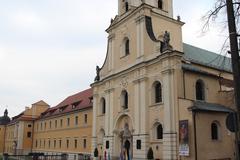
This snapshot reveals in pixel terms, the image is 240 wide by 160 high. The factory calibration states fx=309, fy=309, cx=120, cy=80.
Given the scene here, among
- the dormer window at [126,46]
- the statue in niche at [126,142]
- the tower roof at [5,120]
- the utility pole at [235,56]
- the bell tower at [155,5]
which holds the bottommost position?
the statue in niche at [126,142]

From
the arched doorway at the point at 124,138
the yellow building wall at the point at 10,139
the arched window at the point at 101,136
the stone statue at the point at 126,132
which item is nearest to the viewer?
the arched doorway at the point at 124,138

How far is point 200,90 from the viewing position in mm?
29312

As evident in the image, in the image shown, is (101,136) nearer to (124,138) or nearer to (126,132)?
(124,138)

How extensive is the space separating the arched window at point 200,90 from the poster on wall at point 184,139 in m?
4.90

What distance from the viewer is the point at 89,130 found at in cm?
4369

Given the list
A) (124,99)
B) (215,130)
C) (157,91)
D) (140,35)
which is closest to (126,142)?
(124,99)

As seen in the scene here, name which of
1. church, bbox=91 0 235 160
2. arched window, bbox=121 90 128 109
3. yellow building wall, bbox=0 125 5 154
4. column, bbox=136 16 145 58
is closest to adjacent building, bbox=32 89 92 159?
church, bbox=91 0 235 160

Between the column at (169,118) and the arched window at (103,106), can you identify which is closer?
the column at (169,118)

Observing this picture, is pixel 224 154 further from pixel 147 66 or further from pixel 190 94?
pixel 147 66

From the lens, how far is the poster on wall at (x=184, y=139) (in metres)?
24.1

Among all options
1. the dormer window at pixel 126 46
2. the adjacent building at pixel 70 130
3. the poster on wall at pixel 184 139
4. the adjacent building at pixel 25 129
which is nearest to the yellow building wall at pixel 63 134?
the adjacent building at pixel 70 130

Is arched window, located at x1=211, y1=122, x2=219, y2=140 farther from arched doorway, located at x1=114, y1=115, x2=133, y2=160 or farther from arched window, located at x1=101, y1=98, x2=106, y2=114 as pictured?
arched window, located at x1=101, y1=98, x2=106, y2=114

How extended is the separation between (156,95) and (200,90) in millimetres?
4218

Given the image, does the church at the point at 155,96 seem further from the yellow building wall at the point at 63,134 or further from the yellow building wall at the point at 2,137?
the yellow building wall at the point at 2,137
